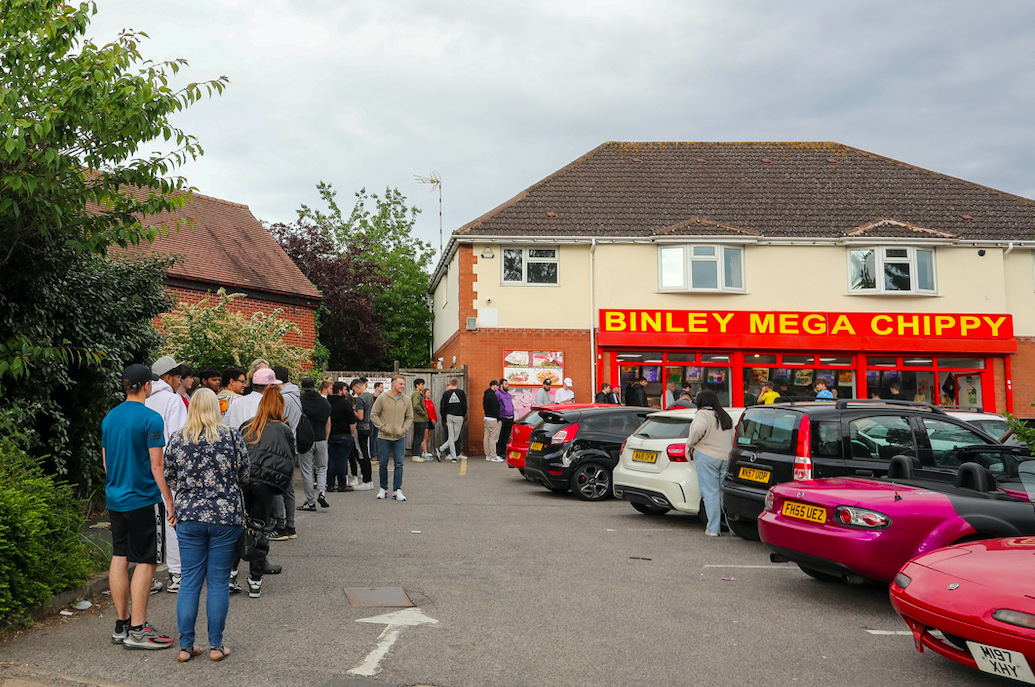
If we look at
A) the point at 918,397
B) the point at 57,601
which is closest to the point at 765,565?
the point at 57,601

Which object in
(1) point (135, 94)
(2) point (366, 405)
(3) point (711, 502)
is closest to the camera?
(1) point (135, 94)

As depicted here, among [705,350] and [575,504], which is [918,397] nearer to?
[705,350]

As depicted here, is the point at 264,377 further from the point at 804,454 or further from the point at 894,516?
the point at 894,516

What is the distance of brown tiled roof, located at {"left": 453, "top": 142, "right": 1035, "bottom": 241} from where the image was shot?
2427cm

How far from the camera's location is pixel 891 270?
24344 millimetres

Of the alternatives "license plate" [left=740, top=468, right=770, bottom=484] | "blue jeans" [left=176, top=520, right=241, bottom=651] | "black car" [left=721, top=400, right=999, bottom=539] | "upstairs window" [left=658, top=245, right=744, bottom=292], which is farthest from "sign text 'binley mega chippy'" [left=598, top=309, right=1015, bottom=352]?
"blue jeans" [left=176, top=520, right=241, bottom=651]

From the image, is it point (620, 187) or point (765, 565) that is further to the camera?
point (620, 187)

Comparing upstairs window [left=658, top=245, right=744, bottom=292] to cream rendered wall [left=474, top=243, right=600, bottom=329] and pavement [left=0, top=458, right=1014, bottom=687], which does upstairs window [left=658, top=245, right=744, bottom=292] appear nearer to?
cream rendered wall [left=474, top=243, right=600, bottom=329]

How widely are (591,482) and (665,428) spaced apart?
2550 mm

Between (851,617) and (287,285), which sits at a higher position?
(287,285)

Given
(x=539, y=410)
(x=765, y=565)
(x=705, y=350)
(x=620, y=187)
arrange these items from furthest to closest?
(x=620, y=187) < (x=705, y=350) < (x=539, y=410) < (x=765, y=565)

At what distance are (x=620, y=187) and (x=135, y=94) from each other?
19.6 m

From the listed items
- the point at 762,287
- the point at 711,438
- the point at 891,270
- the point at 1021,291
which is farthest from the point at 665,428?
the point at 1021,291

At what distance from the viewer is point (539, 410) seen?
49.8 ft
